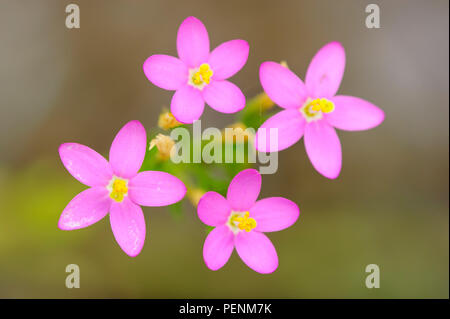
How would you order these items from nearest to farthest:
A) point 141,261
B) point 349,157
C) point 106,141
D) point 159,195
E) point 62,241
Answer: point 159,195 → point 62,241 → point 141,261 → point 106,141 → point 349,157

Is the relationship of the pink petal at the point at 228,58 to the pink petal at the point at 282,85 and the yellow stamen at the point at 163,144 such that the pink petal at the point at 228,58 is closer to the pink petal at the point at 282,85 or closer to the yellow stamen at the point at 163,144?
the pink petal at the point at 282,85

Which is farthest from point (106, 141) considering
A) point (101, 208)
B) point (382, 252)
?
point (382, 252)

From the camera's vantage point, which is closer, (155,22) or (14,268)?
(14,268)

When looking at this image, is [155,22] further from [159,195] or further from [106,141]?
[159,195]

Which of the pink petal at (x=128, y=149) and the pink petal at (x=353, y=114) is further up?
the pink petal at (x=353, y=114)

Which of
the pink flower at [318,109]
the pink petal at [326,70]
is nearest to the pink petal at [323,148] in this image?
the pink flower at [318,109]

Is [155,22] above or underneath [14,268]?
above

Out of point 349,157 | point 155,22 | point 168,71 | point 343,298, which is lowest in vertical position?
point 343,298

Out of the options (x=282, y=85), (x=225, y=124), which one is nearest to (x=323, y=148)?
(x=282, y=85)
